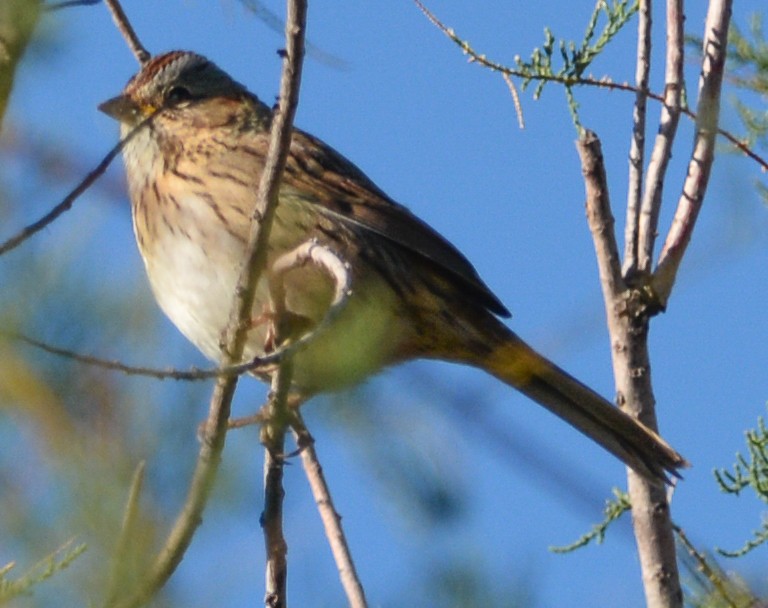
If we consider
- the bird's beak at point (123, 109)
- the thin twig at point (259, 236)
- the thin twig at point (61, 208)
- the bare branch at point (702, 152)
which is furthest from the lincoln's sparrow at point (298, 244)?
the thin twig at point (61, 208)

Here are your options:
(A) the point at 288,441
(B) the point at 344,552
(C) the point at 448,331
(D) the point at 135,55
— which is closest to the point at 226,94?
(D) the point at 135,55

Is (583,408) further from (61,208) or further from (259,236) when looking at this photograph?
(61,208)

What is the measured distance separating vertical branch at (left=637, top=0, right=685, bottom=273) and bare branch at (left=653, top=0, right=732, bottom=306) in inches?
2.9

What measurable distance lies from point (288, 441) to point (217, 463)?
1757 mm

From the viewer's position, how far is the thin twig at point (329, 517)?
337 centimetres

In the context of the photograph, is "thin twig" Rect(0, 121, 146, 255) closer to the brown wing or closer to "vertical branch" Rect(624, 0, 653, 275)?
"vertical branch" Rect(624, 0, 653, 275)

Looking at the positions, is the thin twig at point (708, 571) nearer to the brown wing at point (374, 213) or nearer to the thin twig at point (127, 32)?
the brown wing at point (374, 213)

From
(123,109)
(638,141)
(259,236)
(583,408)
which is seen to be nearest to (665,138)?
(638,141)

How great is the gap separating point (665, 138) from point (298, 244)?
3.80 ft

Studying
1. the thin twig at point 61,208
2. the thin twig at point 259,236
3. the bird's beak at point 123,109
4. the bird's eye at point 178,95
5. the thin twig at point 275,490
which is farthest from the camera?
the bird's eye at point 178,95

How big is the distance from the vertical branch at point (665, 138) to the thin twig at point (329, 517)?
3.20 feet

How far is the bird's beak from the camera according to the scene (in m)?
4.79

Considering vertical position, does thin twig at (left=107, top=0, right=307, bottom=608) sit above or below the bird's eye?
below

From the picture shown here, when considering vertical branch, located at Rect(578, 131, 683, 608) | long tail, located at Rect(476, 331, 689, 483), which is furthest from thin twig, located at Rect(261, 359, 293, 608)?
long tail, located at Rect(476, 331, 689, 483)
